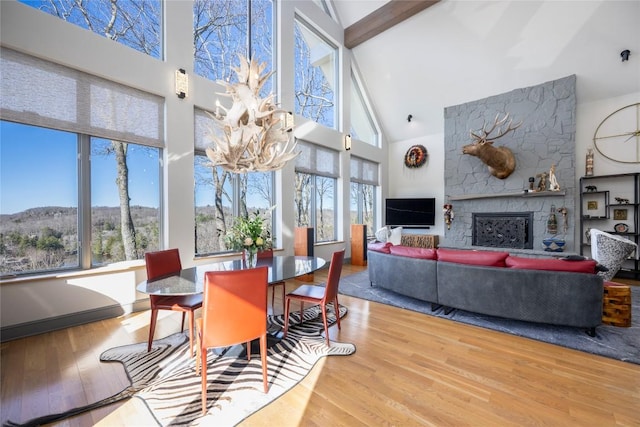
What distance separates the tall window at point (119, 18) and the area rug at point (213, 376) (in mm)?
3806

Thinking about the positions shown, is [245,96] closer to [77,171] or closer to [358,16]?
[77,171]

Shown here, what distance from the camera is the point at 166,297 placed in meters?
2.61

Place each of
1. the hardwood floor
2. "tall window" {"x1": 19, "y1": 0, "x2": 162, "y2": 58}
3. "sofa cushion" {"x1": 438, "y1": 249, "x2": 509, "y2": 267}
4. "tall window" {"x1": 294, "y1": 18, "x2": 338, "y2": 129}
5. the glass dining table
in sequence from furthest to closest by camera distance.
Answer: "tall window" {"x1": 294, "y1": 18, "x2": 338, "y2": 129} → "tall window" {"x1": 19, "y1": 0, "x2": 162, "y2": 58} → "sofa cushion" {"x1": 438, "y1": 249, "x2": 509, "y2": 267} → the glass dining table → the hardwood floor

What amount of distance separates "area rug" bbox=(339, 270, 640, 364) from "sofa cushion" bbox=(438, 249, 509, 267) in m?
0.70

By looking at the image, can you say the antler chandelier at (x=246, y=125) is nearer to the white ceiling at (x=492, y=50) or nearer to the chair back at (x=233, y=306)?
the chair back at (x=233, y=306)

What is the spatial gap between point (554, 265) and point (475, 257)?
709 millimetres

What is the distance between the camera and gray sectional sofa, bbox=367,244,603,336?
8.70 feet

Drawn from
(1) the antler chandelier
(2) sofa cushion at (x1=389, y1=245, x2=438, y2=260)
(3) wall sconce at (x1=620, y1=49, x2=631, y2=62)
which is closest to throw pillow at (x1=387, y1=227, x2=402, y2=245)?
(2) sofa cushion at (x1=389, y1=245, x2=438, y2=260)

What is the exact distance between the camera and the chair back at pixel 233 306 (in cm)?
177

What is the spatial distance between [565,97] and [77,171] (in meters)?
8.58

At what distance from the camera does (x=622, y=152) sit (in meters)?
5.28

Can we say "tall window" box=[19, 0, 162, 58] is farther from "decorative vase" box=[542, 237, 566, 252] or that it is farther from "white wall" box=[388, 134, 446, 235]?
"decorative vase" box=[542, 237, 566, 252]

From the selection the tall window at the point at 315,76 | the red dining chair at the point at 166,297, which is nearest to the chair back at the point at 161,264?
the red dining chair at the point at 166,297

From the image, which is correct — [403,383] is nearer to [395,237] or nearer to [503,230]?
[395,237]
